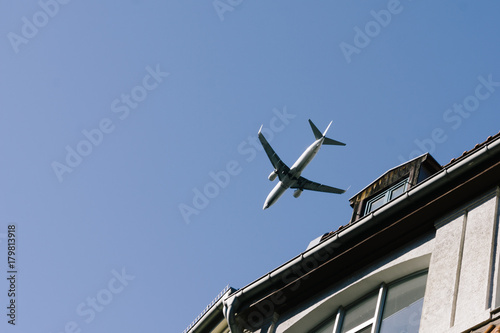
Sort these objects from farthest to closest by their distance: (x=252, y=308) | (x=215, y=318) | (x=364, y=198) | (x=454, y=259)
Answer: (x=364, y=198), (x=215, y=318), (x=252, y=308), (x=454, y=259)

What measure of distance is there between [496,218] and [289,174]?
Answer: 37.3 metres

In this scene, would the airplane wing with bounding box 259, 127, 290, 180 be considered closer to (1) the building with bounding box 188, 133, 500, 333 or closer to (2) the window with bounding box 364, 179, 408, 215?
(2) the window with bounding box 364, 179, 408, 215

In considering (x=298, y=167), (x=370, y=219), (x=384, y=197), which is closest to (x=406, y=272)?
(x=370, y=219)

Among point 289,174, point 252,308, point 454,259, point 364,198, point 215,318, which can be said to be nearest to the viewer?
point 454,259

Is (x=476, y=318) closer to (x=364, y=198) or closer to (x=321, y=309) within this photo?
(x=321, y=309)

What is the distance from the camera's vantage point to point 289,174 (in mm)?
48125

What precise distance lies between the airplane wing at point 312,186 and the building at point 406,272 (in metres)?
34.9

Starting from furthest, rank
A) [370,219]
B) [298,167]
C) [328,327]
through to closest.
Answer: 1. [298,167]
2. [370,219]
3. [328,327]

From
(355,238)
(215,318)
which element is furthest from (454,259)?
(215,318)

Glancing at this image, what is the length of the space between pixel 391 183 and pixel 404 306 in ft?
19.8

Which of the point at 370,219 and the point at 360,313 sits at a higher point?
the point at 370,219

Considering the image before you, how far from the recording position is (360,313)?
40.5 ft

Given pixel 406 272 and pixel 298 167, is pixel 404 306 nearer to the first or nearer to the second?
pixel 406 272

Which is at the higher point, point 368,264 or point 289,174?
point 289,174
